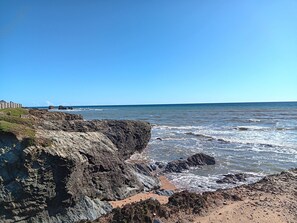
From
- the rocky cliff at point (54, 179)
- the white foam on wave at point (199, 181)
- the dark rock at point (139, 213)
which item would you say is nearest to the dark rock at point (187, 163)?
the white foam on wave at point (199, 181)

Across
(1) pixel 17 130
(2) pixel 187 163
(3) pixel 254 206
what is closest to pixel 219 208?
(3) pixel 254 206

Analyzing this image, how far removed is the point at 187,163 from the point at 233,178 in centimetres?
341

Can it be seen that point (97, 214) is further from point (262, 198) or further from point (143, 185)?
point (262, 198)

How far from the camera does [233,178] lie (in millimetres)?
13133

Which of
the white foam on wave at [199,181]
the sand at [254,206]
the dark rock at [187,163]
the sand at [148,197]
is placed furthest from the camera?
the dark rock at [187,163]

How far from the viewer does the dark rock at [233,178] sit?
42.1 feet

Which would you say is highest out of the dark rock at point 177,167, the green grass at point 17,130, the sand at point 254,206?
the green grass at point 17,130

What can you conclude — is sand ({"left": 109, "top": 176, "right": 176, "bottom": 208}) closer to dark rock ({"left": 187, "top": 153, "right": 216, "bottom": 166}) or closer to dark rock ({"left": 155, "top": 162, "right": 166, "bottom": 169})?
dark rock ({"left": 155, "top": 162, "right": 166, "bottom": 169})

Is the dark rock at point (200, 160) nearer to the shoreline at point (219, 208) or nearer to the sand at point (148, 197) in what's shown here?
the sand at point (148, 197)

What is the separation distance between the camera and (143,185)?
1173 centimetres

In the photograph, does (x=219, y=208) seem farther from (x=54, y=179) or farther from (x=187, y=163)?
(x=187, y=163)

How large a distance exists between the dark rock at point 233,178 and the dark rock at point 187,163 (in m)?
2.59

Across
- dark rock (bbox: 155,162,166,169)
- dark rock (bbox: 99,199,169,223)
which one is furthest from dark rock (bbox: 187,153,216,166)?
dark rock (bbox: 99,199,169,223)

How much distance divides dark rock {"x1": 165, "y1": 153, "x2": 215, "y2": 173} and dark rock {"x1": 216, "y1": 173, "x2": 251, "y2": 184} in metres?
Result: 2.59
